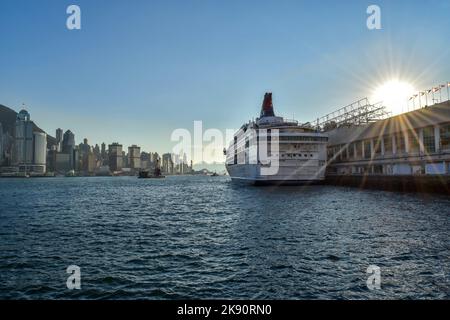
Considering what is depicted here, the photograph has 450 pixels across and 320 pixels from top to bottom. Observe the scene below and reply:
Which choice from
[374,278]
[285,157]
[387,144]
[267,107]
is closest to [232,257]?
[374,278]

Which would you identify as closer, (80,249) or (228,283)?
(228,283)

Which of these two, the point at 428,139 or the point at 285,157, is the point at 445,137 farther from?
the point at 285,157

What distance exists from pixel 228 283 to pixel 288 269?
2793 millimetres

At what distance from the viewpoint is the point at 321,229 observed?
1988 cm

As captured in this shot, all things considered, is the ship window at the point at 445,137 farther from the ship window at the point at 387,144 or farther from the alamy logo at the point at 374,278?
the alamy logo at the point at 374,278

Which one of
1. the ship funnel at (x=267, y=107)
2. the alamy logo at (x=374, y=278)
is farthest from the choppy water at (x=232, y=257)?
the ship funnel at (x=267, y=107)

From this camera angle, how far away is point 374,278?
1095 centimetres

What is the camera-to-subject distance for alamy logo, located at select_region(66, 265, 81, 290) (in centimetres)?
1091

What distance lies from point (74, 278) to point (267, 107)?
300ft

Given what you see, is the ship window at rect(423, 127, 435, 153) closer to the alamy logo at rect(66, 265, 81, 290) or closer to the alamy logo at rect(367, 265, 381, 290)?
the alamy logo at rect(367, 265, 381, 290)

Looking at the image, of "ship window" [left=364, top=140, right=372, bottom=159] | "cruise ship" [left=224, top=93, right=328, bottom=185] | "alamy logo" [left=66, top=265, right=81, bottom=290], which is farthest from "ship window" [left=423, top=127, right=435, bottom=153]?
"alamy logo" [left=66, top=265, right=81, bottom=290]

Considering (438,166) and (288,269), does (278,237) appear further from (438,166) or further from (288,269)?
(438,166)
